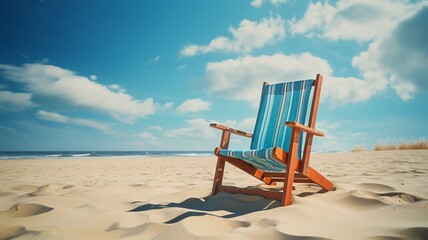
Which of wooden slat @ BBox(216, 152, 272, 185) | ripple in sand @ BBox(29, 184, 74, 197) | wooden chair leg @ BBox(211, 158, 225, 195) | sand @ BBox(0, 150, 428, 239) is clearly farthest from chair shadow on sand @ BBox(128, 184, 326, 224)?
ripple in sand @ BBox(29, 184, 74, 197)

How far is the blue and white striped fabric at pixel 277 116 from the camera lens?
8.30 feet

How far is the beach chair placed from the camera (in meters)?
2.09

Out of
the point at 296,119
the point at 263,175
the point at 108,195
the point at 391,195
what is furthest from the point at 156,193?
the point at 391,195

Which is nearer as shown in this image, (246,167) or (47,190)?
(246,167)

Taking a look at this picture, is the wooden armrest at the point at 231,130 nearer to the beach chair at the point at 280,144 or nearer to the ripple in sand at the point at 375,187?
the beach chair at the point at 280,144

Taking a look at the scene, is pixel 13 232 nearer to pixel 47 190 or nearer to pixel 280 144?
pixel 47 190

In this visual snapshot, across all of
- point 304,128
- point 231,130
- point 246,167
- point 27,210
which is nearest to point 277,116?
point 231,130

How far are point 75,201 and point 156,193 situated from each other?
83cm

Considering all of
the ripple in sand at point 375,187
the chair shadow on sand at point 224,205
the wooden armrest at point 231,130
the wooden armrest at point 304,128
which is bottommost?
the chair shadow on sand at point 224,205

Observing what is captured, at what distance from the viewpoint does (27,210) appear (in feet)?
6.66

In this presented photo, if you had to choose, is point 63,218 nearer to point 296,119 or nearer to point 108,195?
point 108,195

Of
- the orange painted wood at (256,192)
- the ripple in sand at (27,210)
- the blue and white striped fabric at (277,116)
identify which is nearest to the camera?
the ripple in sand at (27,210)

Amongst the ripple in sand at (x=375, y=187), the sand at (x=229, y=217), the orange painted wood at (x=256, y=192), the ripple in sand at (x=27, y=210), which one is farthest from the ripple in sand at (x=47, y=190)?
the ripple in sand at (x=375, y=187)

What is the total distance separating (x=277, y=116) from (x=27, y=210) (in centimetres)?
237
